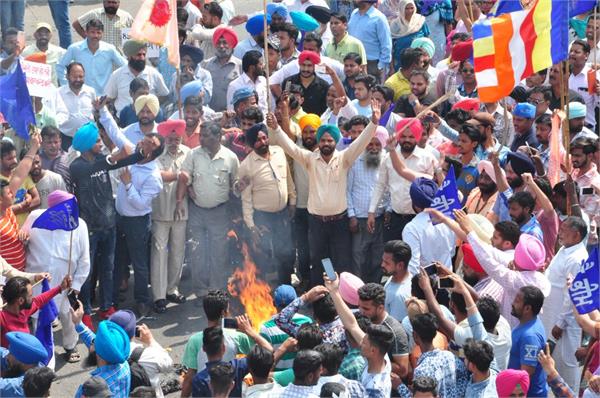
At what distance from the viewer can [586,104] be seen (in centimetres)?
1527

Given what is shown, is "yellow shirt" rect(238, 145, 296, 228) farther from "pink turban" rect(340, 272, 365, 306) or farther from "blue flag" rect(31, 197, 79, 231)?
"pink turban" rect(340, 272, 365, 306)

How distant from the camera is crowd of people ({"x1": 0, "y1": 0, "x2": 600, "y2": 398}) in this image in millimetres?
9547

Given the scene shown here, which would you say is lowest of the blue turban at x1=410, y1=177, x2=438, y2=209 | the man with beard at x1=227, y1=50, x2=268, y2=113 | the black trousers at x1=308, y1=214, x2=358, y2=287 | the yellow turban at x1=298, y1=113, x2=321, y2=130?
the black trousers at x1=308, y1=214, x2=358, y2=287

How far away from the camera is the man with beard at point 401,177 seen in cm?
1293

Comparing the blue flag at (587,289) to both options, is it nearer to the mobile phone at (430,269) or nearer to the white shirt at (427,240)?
the mobile phone at (430,269)

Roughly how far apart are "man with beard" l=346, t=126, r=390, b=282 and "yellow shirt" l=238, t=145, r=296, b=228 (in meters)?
0.71

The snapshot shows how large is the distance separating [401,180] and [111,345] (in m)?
4.53

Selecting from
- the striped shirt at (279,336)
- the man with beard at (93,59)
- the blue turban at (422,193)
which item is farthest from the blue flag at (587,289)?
the man with beard at (93,59)

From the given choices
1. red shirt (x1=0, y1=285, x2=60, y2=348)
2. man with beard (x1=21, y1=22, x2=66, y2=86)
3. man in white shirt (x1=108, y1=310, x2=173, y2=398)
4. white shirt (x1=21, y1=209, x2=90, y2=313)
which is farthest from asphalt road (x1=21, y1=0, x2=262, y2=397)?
man with beard (x1=21, y1=22, x2=66, y2=86)

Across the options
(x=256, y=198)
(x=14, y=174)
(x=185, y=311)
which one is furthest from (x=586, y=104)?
(x=14, y=174)

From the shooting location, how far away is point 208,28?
56.5 feet

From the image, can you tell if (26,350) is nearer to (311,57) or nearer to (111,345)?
(111,345)

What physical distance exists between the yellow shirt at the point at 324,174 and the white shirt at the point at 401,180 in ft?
1.10

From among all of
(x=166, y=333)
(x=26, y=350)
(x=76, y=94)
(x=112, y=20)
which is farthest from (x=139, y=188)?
(x=112, y=20)
